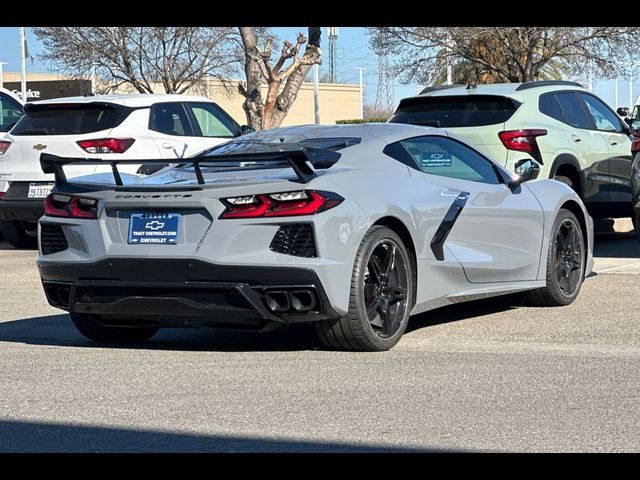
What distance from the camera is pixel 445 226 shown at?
8180mm

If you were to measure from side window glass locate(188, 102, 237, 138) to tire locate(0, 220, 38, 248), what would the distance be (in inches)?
99.9

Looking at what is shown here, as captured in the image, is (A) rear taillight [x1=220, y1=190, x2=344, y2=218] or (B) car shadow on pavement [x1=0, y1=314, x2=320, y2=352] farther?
(B) car shadow on pavement [x1=0, y1=314, x2=320, y2=352]

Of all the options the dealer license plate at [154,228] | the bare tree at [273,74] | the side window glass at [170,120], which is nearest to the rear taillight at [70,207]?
the dealer license plate at [154,228]

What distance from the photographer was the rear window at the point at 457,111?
12703mm

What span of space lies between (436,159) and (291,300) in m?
2.02

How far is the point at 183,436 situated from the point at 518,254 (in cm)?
415

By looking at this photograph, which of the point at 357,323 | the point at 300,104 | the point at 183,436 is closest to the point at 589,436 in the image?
the point at 183,436

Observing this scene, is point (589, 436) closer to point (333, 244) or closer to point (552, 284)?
point (333, 244)

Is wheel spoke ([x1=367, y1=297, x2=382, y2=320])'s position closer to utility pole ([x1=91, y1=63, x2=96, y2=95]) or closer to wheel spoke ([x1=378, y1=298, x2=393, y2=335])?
wheel spoke ([x1=378, y1=298, x2=393, y2=335])

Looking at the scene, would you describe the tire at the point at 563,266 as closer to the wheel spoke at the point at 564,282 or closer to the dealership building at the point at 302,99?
the wheel spoke at the point at 564,282

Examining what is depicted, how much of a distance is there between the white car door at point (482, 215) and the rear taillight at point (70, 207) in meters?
2.19

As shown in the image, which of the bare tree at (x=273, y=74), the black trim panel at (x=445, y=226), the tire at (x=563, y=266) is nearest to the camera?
the black trim panel at (x=445, y=226)

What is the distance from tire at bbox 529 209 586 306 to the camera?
935 cm

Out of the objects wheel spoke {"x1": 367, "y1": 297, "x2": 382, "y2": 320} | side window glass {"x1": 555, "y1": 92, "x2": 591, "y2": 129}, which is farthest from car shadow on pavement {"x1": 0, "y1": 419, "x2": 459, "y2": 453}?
side window glass {"x1": 555, "y1": 92, "x2": 591, "y2": 129}
